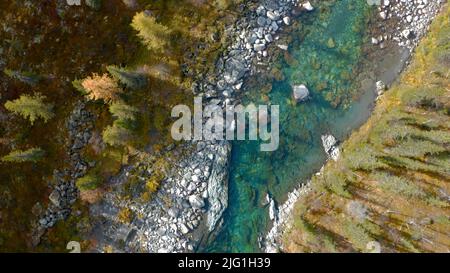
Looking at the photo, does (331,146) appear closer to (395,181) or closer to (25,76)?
(395,181)

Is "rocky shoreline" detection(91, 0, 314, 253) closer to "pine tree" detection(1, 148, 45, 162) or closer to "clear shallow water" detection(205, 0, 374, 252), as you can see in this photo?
"clear shallow water" detection(205, 0, 374, 252)

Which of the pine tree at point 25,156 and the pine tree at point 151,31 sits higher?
the pine tree at point 151,31

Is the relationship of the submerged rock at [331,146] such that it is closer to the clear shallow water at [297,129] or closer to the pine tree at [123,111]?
the clear shallow water at [297,129]

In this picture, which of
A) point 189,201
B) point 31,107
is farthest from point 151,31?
point 189,201

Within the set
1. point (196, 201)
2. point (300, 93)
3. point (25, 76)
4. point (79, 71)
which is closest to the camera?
point (25, 76)

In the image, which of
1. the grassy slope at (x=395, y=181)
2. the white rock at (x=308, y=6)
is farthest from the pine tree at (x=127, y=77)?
the grassy slope at (x=395, y=181)

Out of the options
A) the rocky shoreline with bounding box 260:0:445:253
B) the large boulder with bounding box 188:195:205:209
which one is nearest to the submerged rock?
the rocky shoreline with bounding box 260:0:445:253
